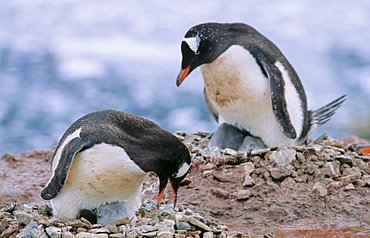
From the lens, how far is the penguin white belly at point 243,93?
6902 mm

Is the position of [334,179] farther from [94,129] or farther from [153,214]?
[94,129]

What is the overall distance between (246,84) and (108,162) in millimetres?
2641

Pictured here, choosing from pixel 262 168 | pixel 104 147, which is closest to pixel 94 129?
pixel 104 147

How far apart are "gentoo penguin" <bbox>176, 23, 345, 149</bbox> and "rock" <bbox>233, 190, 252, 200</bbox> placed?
3.93 ft

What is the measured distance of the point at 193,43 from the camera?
6.79 metres

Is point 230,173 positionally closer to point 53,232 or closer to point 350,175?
point 350,175

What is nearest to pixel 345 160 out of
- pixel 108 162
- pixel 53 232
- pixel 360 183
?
pixel 360 183

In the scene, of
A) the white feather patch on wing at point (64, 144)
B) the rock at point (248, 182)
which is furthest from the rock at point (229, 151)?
the white feather patch on wing at point (64, 144)

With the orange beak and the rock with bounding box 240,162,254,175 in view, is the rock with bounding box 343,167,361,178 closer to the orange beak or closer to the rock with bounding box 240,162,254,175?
the rock with bounding box 240,162,254,175

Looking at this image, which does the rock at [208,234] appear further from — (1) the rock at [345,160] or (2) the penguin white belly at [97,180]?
(1) the rock at [345,160]

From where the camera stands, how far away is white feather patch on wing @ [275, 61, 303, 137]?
7.02 m

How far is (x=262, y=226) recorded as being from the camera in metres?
5.45

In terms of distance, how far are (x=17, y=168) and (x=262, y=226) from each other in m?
3.37

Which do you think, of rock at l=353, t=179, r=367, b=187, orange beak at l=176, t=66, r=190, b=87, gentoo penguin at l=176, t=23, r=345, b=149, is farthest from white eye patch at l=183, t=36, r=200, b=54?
rock at l=353, t=179, r=367, b=187
